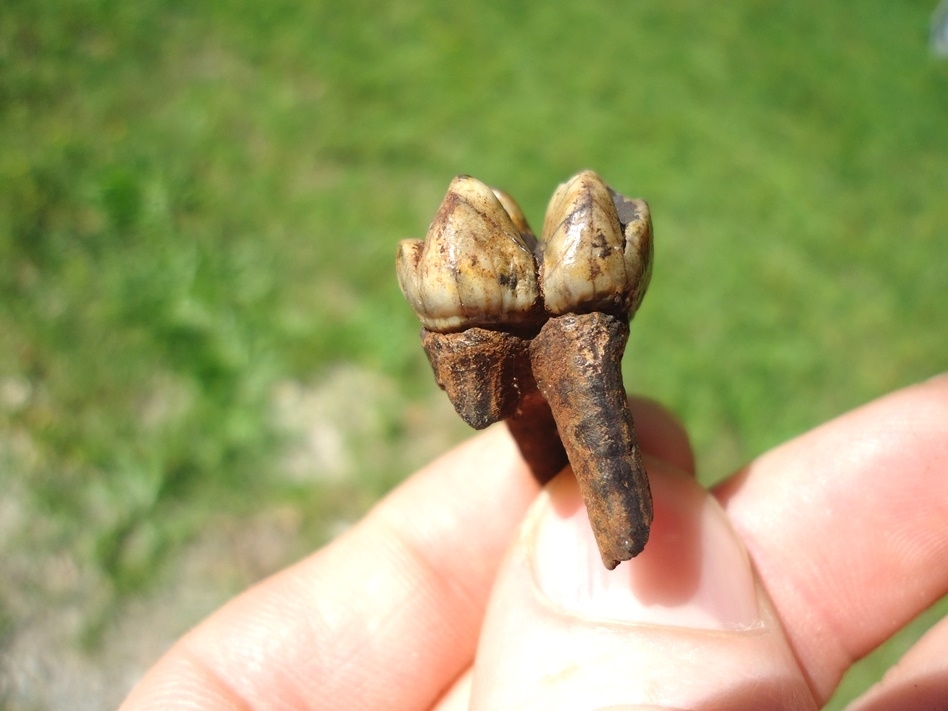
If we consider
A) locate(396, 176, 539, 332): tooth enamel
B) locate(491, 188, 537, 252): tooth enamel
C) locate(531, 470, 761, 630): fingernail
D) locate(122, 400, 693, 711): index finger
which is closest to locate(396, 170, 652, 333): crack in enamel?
locate(396, 176, 539, 332): tooth enamel

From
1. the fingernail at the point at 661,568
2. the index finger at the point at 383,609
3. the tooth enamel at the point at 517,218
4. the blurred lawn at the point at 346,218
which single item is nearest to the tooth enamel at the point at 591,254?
the tooth enamel at the point at 517,218

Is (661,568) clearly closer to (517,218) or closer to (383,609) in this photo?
(517,218)

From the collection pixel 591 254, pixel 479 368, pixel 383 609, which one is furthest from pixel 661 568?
pixel 383 609

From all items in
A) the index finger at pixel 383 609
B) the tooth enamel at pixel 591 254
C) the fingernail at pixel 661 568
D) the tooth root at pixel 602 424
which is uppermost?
the tooth enamel at pixel 591 254

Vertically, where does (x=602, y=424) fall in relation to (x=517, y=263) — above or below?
below

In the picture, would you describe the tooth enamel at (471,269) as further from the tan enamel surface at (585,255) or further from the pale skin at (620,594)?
the pale skin at (620,594)
